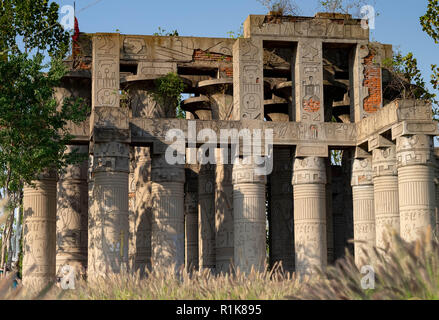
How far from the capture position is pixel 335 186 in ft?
137

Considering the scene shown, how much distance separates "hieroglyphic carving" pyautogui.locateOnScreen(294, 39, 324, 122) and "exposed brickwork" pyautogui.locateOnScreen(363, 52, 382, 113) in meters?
2.13

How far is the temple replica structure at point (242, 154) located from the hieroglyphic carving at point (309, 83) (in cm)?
5

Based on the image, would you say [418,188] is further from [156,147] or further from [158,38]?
[158,38]

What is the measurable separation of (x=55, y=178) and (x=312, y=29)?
13.6m

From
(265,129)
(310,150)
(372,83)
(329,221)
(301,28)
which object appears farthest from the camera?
(329,221)

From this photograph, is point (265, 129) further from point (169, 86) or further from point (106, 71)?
point (106, 71)

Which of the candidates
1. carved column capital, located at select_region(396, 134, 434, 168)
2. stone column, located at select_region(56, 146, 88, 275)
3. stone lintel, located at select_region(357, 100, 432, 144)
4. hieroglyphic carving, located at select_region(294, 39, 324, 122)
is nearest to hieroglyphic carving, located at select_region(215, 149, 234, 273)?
hieroglyphic carving, located at select_region(294, 39, 324, 122)

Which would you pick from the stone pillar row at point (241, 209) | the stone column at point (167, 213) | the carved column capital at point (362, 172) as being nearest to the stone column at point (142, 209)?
the stone pillar row at point (241, 209)

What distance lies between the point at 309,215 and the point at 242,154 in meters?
3.79

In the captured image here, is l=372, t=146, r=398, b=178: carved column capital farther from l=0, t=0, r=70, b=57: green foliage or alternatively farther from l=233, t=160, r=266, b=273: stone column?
l=0, t=0, r=70, b=57: green foliage

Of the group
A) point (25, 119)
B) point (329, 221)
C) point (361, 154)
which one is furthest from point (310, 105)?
point (25, 119)

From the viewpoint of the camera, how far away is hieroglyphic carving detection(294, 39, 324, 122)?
1239 inches

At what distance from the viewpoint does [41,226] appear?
33250 mm
